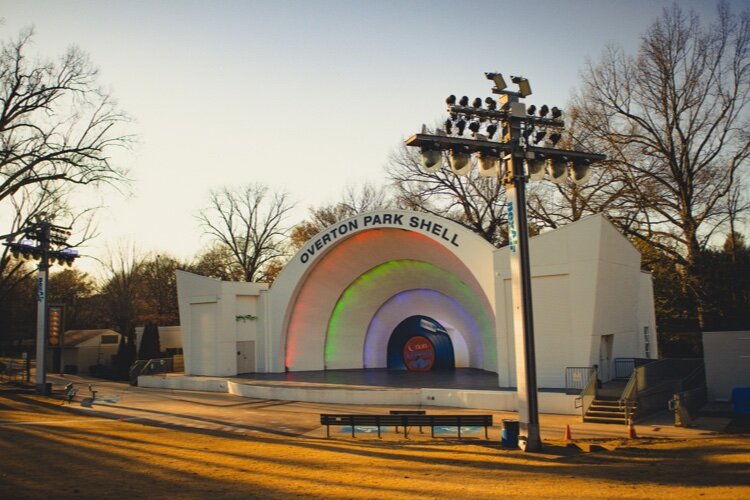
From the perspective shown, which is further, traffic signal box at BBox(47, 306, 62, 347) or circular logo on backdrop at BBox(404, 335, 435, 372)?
traffic signal box at BBox(47, 306, 62, 347)

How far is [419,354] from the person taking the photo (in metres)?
31.3

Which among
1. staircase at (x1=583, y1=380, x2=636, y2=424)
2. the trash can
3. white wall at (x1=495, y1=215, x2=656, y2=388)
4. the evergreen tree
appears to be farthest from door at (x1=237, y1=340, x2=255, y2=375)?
the trash can

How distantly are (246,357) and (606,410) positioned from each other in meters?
19.5

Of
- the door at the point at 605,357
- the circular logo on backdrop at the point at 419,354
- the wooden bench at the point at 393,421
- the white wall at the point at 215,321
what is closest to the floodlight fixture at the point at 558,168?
the wooden bench at the point at 393,421

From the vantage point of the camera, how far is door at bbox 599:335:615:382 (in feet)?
71.0

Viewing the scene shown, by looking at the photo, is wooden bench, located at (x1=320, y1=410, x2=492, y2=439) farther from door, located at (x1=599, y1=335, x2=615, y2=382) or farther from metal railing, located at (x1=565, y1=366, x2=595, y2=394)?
door, located at (x1=599, y1=335, x2=615, y2=382)

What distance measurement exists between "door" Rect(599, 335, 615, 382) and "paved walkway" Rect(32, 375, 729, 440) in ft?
10.2

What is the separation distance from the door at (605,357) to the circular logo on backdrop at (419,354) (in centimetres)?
1044

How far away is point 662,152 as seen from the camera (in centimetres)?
3105

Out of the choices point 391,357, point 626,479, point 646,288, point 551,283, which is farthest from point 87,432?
point 646,288

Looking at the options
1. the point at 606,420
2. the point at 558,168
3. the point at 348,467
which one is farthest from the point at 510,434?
the point at 558,168

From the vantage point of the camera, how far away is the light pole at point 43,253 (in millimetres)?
26547

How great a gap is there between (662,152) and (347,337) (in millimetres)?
19750

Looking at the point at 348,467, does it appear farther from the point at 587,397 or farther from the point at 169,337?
the point at 169,337
